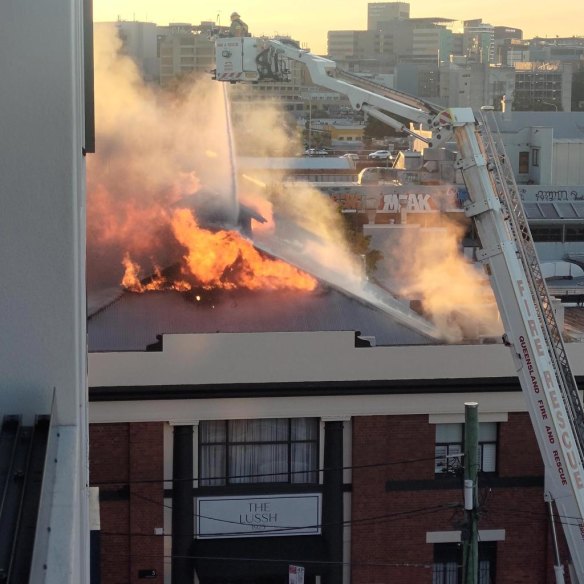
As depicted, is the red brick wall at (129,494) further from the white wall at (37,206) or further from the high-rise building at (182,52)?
the high-rise building at (182,52)

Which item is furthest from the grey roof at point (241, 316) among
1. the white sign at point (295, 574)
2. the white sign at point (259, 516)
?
the white sign at point (295, 574)

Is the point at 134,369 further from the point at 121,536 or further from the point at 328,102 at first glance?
the point at 328,102

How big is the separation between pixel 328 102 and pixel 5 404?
140861 millimetres

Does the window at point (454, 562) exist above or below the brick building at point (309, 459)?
below

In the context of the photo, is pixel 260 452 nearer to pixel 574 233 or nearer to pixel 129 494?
pixel 129 494

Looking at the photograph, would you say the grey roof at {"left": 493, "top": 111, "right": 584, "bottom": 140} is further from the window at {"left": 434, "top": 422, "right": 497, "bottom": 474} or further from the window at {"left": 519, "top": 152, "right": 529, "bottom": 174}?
the window at {"left": 434, "top": 422, "right": 497, "bottom": 474}

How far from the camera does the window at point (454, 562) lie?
17000 mm

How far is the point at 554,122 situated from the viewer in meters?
86.4

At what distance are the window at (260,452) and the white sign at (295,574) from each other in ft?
3.83

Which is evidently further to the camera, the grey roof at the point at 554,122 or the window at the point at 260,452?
the grey roof at the point at 554,122

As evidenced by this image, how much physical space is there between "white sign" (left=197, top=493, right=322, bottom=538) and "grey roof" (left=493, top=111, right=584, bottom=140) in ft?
213

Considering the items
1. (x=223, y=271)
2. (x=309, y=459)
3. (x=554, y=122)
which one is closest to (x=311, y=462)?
(x=309, y=459)

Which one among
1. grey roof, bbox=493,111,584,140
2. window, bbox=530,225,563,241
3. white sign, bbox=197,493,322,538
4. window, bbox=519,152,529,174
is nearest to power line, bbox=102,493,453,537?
white sign, bbox=197,493,322,538

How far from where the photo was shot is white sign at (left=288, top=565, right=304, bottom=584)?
16.4m
